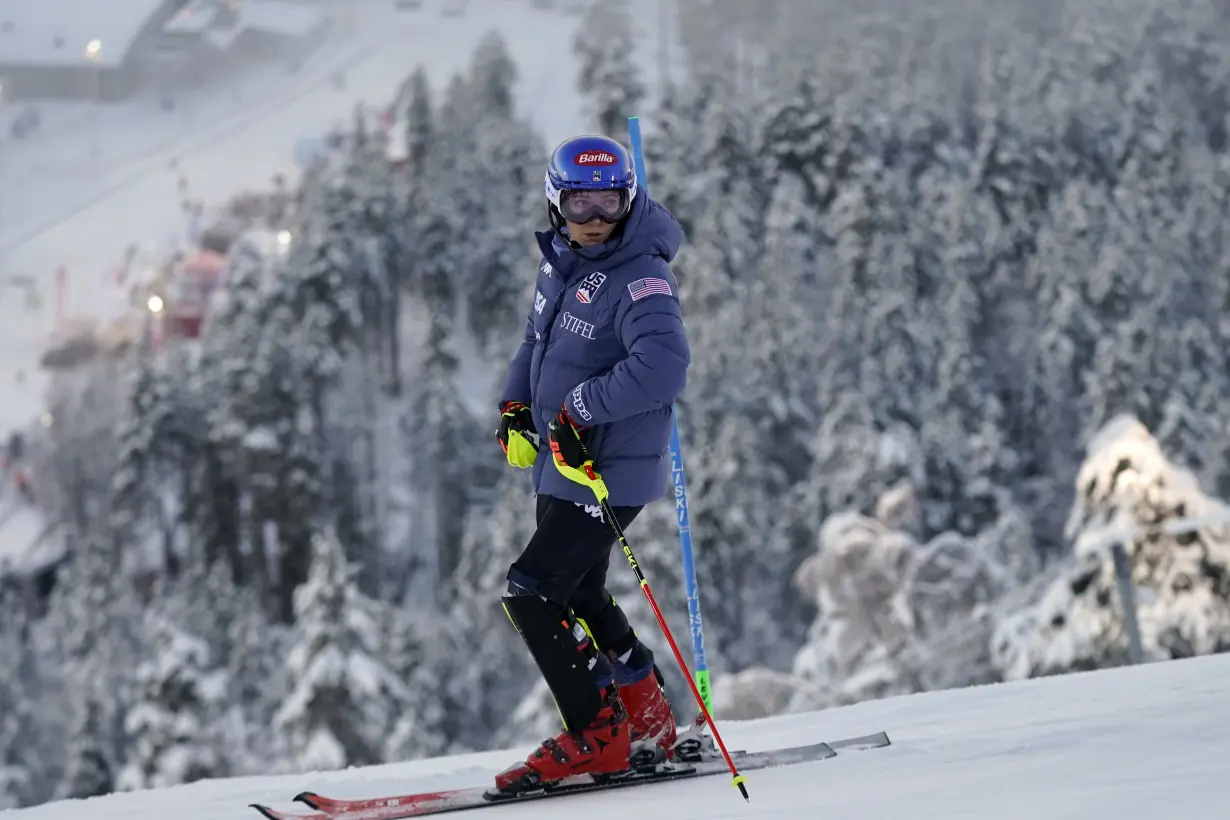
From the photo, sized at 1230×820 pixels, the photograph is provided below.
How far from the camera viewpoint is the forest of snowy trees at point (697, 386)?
38094 millimetres

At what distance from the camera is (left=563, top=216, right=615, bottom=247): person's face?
395 cm

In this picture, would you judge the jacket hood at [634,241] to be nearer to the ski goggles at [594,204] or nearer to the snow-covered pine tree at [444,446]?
the ski goggles at [594,204]

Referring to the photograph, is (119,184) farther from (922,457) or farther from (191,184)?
(922,457)

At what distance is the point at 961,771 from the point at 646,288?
5.28 ft

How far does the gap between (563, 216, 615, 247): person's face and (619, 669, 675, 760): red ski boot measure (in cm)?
137

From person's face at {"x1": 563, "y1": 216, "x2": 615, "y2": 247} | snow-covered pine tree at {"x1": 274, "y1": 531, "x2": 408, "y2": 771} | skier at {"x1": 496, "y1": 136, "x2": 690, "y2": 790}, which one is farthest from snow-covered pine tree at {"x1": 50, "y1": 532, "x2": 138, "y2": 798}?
person's face at {"x1": 563, "y1": 216, "x2": 615, "y2": 247}

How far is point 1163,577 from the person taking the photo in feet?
31.7

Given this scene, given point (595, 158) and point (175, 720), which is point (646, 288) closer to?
point (595, 158)

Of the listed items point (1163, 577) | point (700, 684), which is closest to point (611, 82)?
point (1163, 577)

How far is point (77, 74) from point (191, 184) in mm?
21031

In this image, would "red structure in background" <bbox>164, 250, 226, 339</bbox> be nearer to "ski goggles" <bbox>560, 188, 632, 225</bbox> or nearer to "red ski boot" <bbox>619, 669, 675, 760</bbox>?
"red ski boot" <bbox>619, 669, 675, 760</bbox>

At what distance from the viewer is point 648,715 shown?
4.20 m

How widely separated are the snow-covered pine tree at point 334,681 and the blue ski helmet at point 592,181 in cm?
2437

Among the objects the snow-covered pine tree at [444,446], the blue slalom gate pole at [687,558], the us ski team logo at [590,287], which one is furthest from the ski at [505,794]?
the snow-covered pine tree at [444,446]
